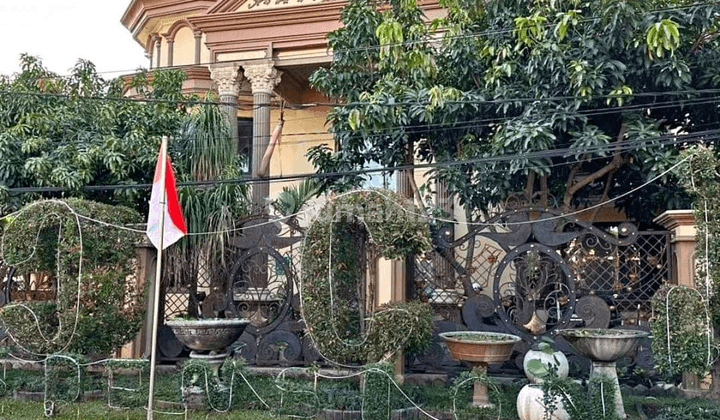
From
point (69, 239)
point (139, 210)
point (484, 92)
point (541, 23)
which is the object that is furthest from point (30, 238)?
point (541, 23)

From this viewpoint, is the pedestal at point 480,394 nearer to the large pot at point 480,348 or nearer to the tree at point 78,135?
the large pot at point 480,348

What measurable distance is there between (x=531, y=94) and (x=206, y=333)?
18.4 feet

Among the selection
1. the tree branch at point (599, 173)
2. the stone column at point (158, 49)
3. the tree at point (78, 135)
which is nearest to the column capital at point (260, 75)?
the tree at point (78, 135)

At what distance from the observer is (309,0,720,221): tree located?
845cm

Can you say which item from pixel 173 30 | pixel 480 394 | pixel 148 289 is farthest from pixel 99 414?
pixel 173 30

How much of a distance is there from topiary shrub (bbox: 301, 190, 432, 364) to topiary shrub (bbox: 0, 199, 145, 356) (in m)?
2.65

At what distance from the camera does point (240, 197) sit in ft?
32.3

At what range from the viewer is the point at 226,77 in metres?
14.1

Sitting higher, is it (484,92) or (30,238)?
(484,92)

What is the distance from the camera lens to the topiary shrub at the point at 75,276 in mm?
8039

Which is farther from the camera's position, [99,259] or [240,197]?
[240,197]

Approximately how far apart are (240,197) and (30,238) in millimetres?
2973

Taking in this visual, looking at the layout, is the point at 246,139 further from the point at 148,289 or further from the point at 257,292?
the point at 257,292

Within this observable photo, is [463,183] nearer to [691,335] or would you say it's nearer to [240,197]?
[240,197]
